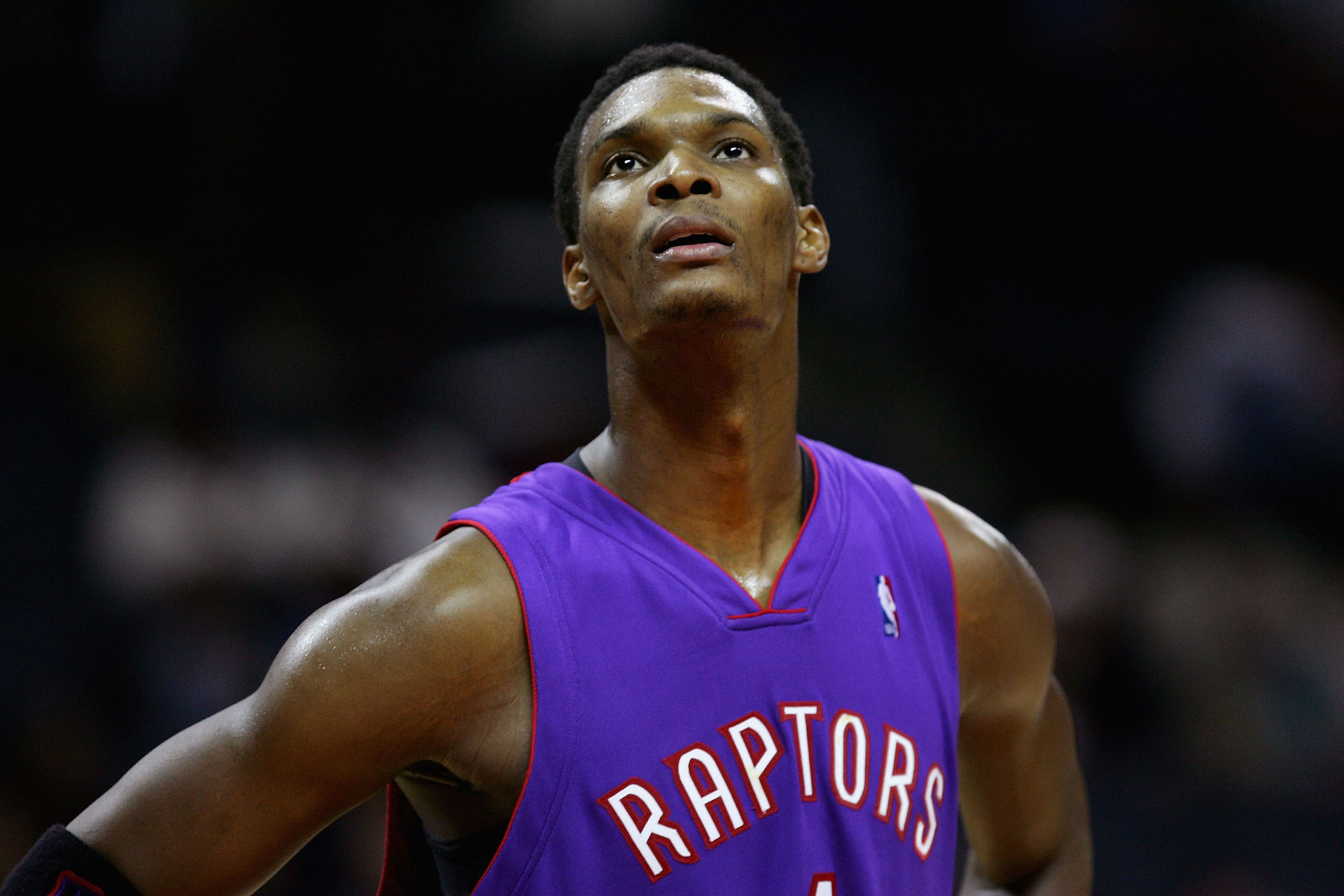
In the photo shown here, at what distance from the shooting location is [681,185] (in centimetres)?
233

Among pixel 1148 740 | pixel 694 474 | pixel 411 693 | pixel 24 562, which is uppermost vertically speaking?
pixel 694 474

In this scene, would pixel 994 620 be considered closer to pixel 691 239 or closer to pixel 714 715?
pixel 714 715

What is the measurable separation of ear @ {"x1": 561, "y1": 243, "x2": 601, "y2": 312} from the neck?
0.08 metres

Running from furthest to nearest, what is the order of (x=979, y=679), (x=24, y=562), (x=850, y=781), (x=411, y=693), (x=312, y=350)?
(x=312, y=350) < (x=24, y=562) < (x=979, y=679) < (x=850, y=781) < (x=411, y=693)

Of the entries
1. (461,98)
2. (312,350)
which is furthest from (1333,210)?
(312,350)

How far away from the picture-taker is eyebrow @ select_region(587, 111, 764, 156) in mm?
2432

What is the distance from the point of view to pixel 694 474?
2.41m

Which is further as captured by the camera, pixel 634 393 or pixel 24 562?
pixel 24 562

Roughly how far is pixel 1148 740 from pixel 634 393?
11.2 ft

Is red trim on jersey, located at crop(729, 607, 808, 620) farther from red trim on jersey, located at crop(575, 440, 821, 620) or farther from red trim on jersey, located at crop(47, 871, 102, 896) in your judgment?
red trim on jersey, located at crop(47, 871, 102, 896)

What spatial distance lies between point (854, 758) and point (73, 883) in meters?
1.15

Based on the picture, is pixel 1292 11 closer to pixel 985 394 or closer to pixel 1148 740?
pixel 985 394

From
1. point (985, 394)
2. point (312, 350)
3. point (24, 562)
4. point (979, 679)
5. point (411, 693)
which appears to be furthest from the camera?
point (985, 394)

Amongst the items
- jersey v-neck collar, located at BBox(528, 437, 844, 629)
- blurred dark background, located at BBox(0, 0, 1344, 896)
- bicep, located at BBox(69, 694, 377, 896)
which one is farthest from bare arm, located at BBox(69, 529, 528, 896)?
blurred dark background, located at BBox(0, 0, 1344, 896)
